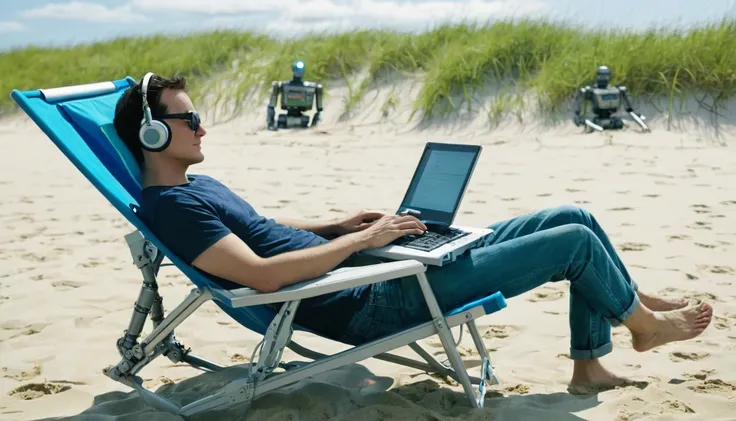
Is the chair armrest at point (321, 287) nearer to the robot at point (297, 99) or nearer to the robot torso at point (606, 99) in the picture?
the robot torso at point (606, 99)

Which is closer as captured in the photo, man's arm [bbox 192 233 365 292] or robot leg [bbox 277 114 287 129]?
A: man's arm [bbox 192 233 365 292]

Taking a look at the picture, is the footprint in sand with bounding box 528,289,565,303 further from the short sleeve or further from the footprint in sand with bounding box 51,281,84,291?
the footprint in sand with bounding box 51,281,84,291

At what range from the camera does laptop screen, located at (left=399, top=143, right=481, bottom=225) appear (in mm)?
2865

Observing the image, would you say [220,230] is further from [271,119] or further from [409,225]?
[271,119]

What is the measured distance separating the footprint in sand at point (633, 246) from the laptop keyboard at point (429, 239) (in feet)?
7.29

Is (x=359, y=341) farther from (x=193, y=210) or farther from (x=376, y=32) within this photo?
(x=376, y=32)

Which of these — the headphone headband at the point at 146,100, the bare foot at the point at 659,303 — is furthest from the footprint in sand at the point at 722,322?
the headphone headband at the point at 146,100

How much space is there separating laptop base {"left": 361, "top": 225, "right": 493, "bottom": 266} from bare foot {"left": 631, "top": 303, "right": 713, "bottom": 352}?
2.17 ft

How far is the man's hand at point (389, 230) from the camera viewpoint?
2621mm

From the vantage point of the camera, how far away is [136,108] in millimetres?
2764

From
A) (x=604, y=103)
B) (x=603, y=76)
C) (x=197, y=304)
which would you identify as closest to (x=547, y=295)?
(x=197, y=304)

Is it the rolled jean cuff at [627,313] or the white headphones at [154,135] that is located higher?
the white headphones at [154,135]

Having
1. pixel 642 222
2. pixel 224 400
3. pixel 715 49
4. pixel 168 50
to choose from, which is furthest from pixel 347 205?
pixel 168 50

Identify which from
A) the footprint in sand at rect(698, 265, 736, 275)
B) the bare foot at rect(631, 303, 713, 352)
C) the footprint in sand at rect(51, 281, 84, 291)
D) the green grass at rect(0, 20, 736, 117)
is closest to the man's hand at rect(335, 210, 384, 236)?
the bare foot at rect(631, 303, 713, 352)
